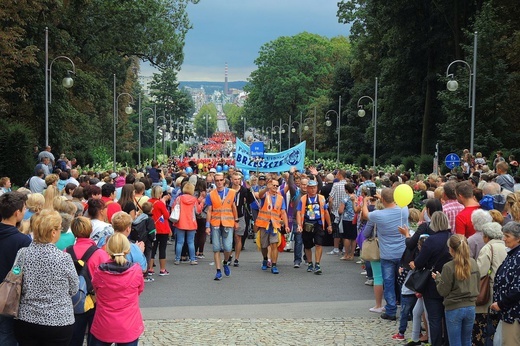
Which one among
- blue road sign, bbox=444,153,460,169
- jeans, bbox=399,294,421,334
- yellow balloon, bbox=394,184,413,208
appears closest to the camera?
jeans, bbox=399,294,421,334

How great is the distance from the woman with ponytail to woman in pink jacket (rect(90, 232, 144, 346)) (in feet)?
10.6

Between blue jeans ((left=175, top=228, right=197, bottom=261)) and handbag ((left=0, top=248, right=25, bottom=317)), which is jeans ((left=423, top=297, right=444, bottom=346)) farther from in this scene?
blue jeans ((left=175, top=228, right=197, bottom=261))

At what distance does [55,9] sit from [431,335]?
3219 centimetres

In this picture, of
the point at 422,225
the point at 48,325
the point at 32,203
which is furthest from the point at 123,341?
the point at 422,225

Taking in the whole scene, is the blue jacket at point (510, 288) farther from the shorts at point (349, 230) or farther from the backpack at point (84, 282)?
the shorts at point (349, 230)

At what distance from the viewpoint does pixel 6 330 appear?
22.4 ft

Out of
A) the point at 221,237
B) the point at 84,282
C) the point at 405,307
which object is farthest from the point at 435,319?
the point at 221,237

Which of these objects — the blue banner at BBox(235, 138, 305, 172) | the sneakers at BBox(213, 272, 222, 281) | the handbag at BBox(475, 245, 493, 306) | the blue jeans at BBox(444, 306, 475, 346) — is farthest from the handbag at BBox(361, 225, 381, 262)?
the blue banner at BBox(235, 138, 305, 172)

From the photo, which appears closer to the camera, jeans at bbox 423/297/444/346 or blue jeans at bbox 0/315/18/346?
blue jeans at bbox 0/315/18/346

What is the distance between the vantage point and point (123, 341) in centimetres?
716

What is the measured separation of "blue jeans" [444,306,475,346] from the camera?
839 centimetres

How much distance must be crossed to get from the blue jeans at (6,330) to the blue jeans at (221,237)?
7665 millimetres

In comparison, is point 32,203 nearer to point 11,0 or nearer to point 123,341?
point 123,341

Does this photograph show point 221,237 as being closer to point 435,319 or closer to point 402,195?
point 402,195
